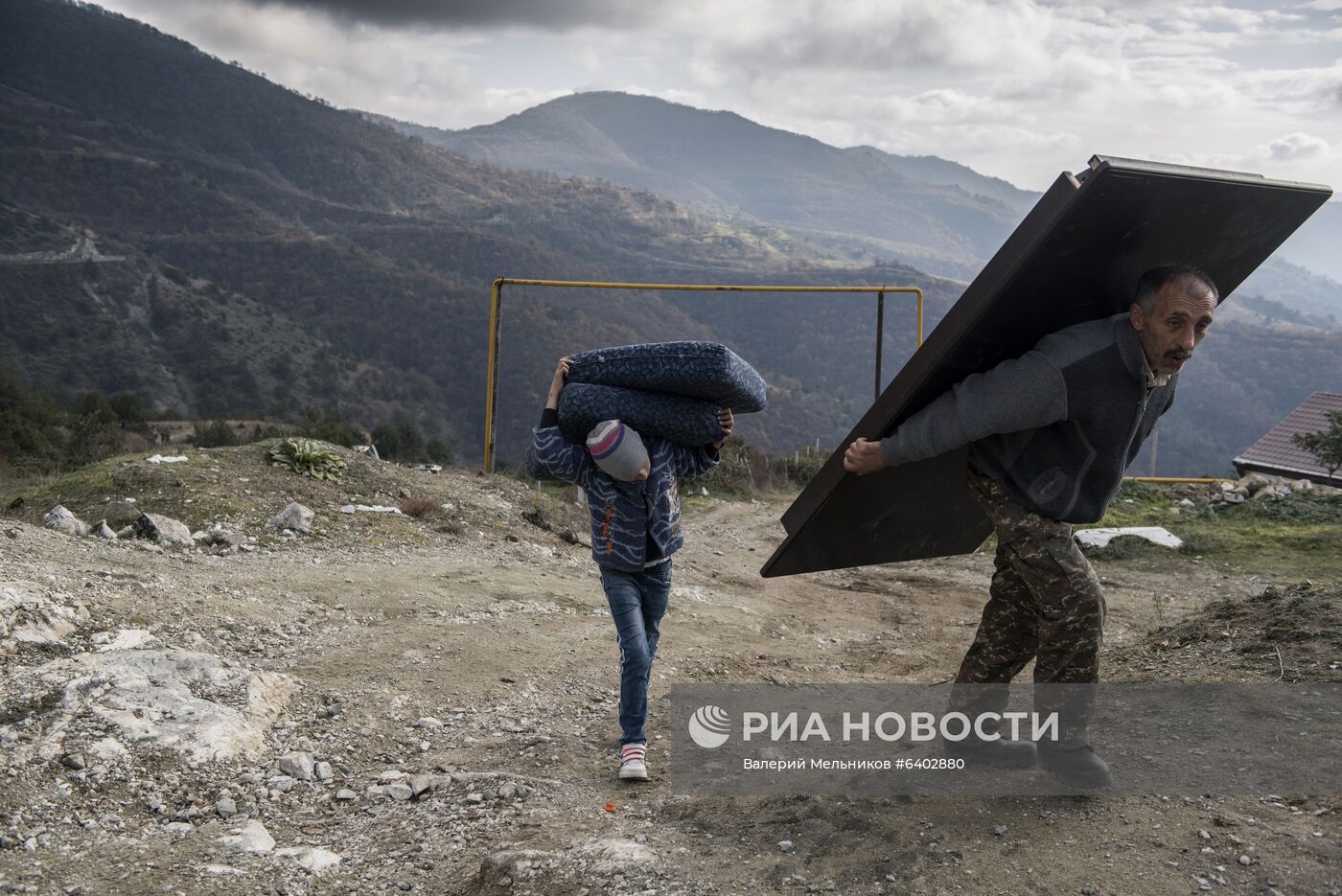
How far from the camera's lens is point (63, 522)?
690cm

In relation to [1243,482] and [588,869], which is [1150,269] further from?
[1243,482]

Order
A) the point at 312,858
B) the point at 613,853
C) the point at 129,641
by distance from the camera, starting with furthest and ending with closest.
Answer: the point at 129,641
the point at 312,858
the point at 613,853

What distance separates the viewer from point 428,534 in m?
8.23

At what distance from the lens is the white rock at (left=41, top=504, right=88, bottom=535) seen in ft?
22.5

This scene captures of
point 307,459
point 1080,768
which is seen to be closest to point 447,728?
point 1080,768

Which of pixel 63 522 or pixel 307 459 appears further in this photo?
pixel 307 459

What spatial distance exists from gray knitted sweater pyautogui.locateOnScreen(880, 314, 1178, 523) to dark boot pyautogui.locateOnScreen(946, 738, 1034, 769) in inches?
35.1

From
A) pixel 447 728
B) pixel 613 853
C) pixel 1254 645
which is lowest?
pixel 447 728

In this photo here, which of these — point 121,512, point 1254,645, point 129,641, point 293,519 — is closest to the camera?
point 1254,645

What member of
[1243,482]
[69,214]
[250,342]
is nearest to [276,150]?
[69,214]

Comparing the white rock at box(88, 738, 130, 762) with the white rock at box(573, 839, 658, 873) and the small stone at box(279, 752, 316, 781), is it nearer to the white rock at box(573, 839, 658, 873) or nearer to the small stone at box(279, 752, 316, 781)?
the small stone at box(279, 752, 316, 781)

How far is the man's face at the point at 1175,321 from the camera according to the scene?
2.77 meters

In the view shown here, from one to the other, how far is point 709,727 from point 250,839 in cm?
180

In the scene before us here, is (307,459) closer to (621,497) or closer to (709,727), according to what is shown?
(709,727)
